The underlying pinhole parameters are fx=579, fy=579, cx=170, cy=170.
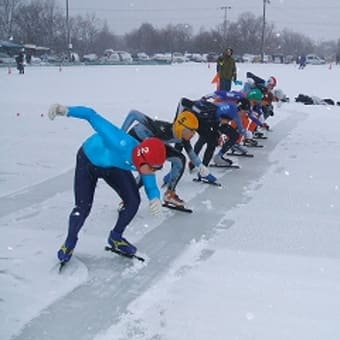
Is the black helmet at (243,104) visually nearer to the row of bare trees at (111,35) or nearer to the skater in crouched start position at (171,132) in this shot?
the skater in crouched start position at (171,132)

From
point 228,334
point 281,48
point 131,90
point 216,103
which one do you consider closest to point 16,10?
point 281,48

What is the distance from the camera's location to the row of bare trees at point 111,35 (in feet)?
261

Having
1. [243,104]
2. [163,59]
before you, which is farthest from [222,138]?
[163,59]

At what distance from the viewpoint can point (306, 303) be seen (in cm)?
418

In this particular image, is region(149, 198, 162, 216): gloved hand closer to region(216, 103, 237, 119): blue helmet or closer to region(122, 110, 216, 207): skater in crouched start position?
region(122, 110, 216, 207): skater in crouched start position

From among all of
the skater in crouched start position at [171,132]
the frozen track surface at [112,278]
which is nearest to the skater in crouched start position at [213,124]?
the skater in crouched start position at [171,132]

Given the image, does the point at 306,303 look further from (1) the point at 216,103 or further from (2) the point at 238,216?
(1) the point at 216,103

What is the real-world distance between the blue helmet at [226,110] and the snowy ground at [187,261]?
34.8 inches

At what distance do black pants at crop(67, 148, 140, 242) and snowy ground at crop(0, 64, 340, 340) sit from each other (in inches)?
14.8

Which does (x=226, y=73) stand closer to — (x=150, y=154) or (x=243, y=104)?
(x=243, y=104)

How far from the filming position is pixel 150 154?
14.4 feet

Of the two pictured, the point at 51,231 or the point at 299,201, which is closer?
the point at 51,231

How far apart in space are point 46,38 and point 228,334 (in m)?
79.7

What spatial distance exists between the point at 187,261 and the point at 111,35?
109 metres
